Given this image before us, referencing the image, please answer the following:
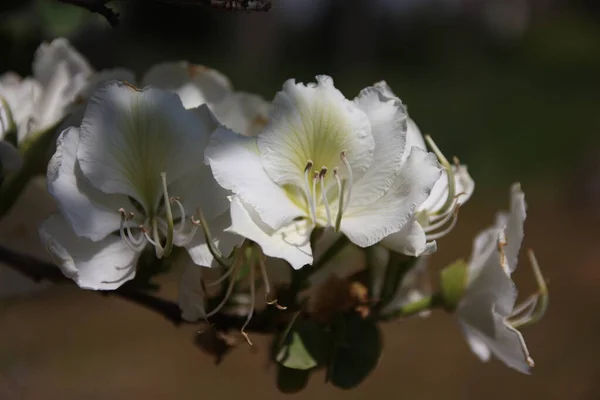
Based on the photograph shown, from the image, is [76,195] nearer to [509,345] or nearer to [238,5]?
[238,5]

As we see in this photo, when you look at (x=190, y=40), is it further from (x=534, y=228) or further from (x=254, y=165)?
(x=254, y=165)

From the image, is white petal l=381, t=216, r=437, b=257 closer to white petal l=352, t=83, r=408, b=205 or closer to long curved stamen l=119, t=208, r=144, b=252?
white petal l=352, t=83, r=408, b=205

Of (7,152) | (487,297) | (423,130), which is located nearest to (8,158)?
(7,152)

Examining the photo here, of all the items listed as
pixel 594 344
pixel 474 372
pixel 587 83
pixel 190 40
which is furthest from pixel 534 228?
pixel 190 40

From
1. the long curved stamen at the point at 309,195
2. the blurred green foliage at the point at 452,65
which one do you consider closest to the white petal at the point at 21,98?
the long curved stamen at the point at 309,195

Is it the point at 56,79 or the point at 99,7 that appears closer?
the point at 99,7

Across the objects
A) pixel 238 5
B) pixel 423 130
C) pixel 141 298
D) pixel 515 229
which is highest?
pixel 238 5

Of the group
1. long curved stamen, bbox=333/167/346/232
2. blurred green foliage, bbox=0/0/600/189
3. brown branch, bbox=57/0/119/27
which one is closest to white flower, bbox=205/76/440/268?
long curved stamen, bbox=333/167/346/232
